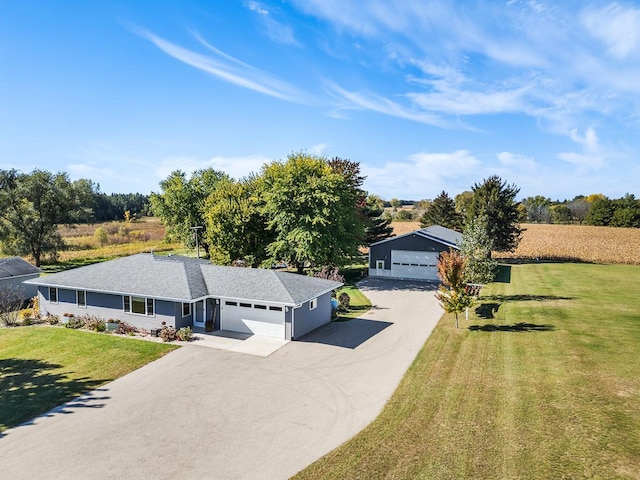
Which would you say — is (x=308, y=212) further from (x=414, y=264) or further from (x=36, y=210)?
(x=36, y=210)

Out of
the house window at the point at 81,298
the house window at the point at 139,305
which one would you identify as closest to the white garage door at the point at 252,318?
the house window at the point at 139,305

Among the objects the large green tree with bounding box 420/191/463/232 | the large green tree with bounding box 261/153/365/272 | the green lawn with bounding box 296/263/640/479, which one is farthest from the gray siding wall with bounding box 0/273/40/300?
the large green tree with bounding box 420/191/463/232

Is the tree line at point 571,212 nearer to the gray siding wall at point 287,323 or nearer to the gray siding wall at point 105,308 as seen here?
the gray siding wall at point 287,323

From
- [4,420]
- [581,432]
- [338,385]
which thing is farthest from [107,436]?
[581,432]

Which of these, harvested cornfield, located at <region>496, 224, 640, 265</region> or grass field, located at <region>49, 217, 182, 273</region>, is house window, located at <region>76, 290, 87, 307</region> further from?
harvested cornfield, located at <region>496, 224, 640, 265</region>

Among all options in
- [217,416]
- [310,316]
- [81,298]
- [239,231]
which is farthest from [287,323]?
[239,231]
